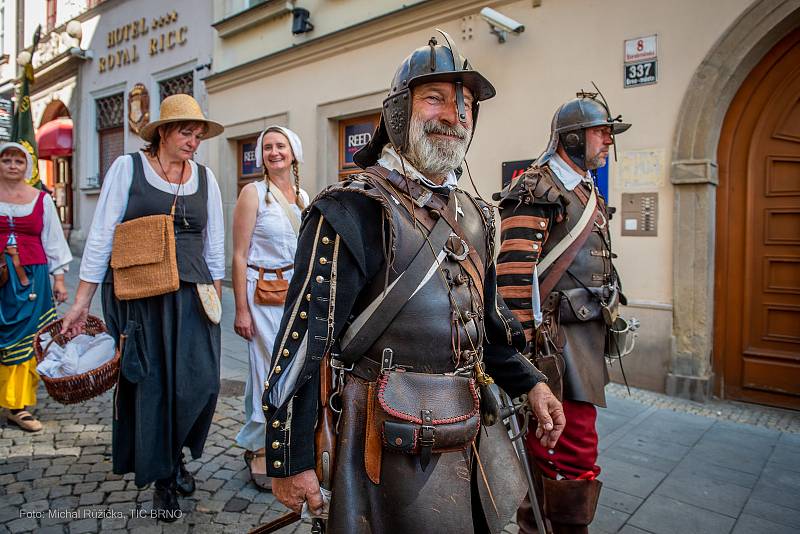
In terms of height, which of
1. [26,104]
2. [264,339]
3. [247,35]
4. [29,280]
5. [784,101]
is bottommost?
[264,339]

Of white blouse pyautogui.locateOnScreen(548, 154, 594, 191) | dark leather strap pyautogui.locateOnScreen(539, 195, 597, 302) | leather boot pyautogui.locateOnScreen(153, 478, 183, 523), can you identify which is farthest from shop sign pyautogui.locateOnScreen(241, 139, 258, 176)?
dark leather strap pyautogui.locateOnScreen(539, 195, 597, 302)

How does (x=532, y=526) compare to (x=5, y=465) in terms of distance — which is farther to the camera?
(x=5, y=465)

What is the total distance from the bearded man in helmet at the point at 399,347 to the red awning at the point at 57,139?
1646cm

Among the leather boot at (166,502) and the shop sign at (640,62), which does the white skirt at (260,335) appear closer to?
the leather boot at (166,502)

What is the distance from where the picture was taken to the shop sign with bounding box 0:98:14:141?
8516 millimetres

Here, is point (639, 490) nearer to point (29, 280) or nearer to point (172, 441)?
point (172, 441)

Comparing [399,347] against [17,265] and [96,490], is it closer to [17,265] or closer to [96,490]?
[96,490]

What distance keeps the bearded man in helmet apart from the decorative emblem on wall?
1243 cm

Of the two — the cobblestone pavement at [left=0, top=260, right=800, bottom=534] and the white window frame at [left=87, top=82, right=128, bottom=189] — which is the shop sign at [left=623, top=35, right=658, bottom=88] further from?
the white window frame at [left=87, top=82, right=128, bottom=189]

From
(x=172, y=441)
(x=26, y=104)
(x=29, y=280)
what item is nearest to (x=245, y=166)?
(x=26, y=104)

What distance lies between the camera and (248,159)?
1058 centimetres

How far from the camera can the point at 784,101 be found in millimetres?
4992

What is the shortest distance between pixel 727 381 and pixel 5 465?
583 centimetres

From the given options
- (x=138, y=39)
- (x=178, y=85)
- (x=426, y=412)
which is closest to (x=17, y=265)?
(x=426, y=412)
